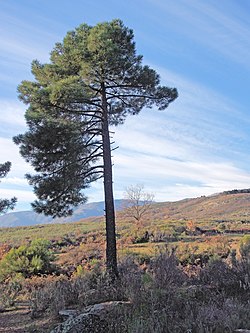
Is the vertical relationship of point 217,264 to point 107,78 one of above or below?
below

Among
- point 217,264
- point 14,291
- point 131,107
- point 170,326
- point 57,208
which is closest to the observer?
point 170,326

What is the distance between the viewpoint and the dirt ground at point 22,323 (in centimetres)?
665

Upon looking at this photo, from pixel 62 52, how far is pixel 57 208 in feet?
18.1

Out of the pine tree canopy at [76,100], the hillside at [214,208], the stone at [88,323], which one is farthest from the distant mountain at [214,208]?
the stone at [88,323]

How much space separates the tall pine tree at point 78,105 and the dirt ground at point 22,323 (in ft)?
10.7

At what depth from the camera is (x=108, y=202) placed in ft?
37.8

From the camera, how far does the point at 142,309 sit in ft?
20.4

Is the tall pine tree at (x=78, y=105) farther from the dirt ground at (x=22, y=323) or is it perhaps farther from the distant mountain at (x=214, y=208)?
the distant mountain at (x=214, y=208)

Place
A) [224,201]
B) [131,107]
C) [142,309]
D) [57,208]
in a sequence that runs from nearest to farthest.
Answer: [142,309] < [57,208] < [131,107] < [224,201]

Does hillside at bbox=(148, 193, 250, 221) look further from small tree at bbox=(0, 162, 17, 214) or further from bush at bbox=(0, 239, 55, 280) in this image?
small tree at bbox=(0, 162, 17, 214)

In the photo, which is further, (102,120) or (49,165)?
(102,120)

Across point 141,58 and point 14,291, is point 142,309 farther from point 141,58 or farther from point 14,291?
point 141,58

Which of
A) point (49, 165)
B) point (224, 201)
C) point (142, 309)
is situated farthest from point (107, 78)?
point (224, 201)

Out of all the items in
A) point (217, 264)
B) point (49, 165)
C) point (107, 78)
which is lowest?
point (217, 264)
